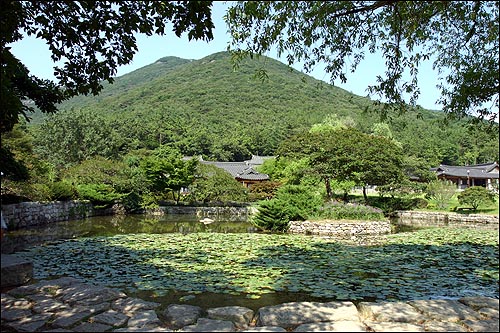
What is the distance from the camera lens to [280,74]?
287ft

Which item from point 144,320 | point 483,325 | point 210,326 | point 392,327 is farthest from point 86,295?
point 483,325

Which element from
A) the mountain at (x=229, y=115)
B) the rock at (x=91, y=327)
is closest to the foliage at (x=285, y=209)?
Result: the rock at (x=91, y=327)

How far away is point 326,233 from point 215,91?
210 feet

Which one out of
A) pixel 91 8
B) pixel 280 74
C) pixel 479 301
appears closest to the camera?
pixel 479 301

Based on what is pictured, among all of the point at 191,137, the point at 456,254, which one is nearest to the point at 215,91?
the point at 191,137

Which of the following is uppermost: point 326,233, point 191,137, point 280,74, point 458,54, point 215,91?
point 280,74

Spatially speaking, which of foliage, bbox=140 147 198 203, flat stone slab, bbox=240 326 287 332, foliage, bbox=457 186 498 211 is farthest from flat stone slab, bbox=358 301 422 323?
foliage, bbox=140 147 198 203

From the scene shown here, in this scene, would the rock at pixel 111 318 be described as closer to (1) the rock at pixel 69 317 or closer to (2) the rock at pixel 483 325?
(1) the rock at pixel 69 317

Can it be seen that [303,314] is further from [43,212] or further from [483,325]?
[43,212]

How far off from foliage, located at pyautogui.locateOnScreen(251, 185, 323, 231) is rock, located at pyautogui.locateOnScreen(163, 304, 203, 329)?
32.1 ft

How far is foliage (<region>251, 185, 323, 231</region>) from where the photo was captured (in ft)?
45.1

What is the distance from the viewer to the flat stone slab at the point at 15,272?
4738 mm

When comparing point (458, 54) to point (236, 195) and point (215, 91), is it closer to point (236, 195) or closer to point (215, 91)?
point (236, 195)

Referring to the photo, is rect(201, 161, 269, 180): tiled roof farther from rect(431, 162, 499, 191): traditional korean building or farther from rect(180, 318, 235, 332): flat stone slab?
rect(180, 318, 235, 332): flat stone slab
